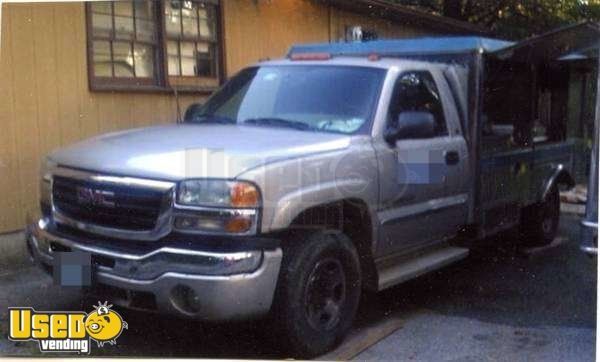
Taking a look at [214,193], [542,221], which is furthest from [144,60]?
[542,221]

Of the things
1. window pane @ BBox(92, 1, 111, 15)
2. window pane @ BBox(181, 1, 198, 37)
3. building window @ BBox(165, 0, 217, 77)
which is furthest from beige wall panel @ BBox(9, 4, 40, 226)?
window pane @ BBox(181, 1, 198, 37)

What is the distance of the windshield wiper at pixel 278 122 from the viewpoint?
4398 mm

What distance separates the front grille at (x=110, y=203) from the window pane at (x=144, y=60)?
3.23 feet

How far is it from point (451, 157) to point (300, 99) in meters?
1.11

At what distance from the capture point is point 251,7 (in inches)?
187

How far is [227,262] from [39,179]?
1.20 m

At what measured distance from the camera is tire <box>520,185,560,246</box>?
6.03 meters

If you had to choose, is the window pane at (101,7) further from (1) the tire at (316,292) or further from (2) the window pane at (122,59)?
(1) the tire at (316,292)

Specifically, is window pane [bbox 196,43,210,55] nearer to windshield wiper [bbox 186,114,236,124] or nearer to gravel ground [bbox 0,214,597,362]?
windshield wiper [bbox 186,114,236,124]

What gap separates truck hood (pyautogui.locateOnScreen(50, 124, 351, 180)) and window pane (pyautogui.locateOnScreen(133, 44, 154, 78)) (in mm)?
470

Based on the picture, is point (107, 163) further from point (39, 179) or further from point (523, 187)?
point (523, 187)

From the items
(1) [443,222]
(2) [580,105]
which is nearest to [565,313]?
(1) [443,222]

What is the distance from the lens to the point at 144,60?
4625mm

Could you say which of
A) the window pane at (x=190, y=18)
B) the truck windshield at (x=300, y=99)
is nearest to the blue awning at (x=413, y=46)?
the truck windshield at (x=300, y=99)
